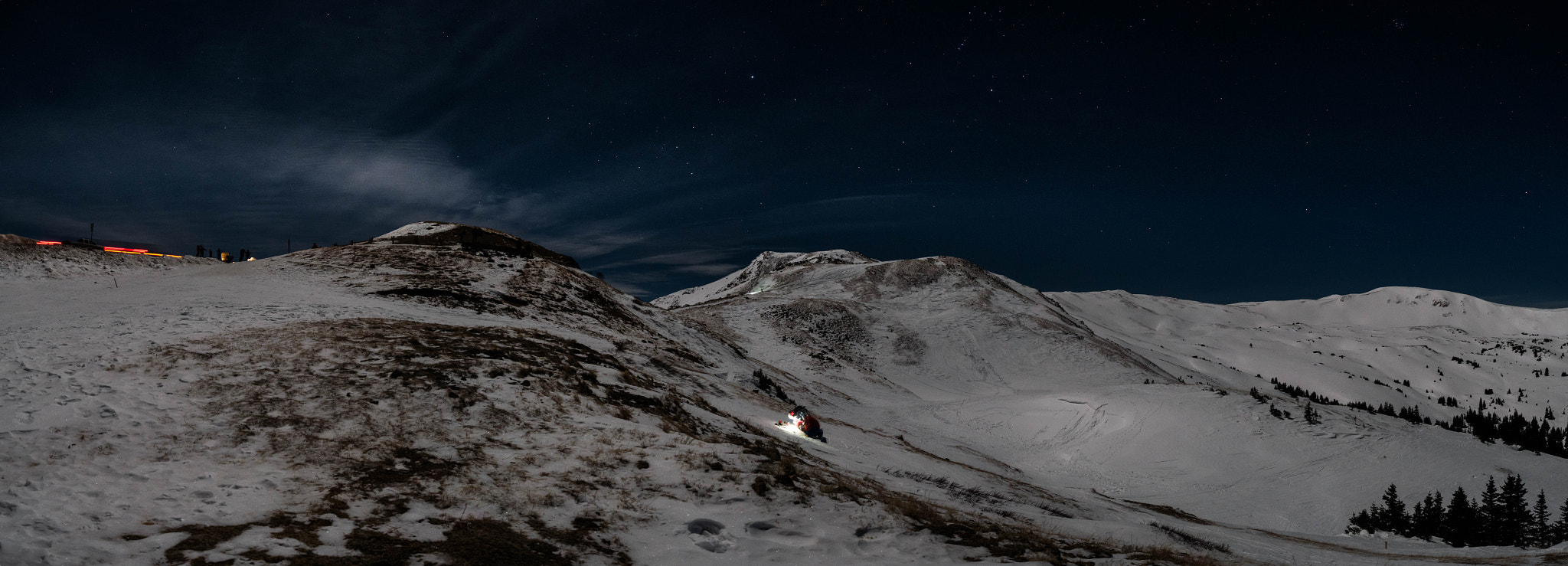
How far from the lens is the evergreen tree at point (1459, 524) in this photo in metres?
16.1

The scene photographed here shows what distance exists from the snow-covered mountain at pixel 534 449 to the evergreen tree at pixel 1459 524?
7.42 feet

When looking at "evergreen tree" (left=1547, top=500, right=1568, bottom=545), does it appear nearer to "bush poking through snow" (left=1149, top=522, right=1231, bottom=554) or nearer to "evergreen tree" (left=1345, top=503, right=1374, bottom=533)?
"evergreen tree" (left=1345, top=503, right=1374, bottom=533)

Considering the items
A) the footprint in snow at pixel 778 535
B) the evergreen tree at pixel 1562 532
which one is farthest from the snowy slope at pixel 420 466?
the evergreen tree at pixel 1562 532

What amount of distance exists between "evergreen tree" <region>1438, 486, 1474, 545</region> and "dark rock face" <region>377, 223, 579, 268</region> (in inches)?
2043

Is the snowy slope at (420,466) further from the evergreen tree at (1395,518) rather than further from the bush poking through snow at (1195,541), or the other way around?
the evergreen tree at (1395,518)

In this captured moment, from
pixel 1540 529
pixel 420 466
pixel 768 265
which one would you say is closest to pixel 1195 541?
pixel 1540 529

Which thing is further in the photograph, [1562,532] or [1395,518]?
[1395,518]

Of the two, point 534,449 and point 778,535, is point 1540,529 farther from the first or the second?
point 534,449

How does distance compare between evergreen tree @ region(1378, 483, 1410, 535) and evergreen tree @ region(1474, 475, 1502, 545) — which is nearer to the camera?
evergreen tree @ region(1474, 475, 1502, 545)

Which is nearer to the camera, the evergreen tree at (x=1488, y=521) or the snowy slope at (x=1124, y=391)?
the evergreen tree at (x=1488, y=521)

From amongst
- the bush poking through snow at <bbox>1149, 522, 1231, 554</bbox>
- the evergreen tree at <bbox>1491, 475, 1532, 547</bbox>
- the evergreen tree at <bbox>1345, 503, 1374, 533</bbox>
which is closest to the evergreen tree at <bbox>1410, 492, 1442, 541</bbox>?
the evergreen tree at <bbox>1345, 503, 1374, 533</bbox>

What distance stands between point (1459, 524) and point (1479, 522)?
0.45m

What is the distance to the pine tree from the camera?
16.1 metres

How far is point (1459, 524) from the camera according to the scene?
16500 mm
